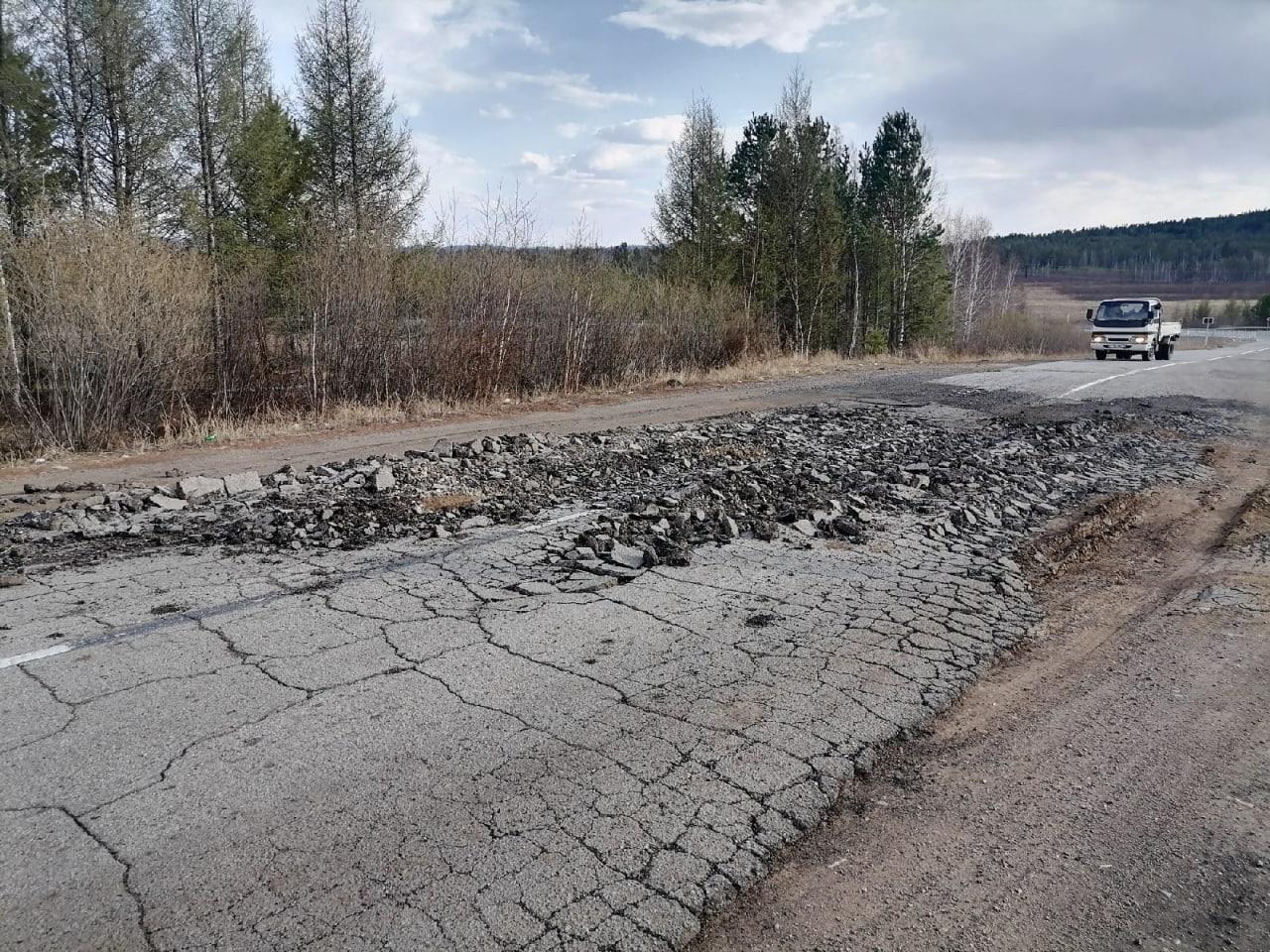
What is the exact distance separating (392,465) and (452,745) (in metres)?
6.35

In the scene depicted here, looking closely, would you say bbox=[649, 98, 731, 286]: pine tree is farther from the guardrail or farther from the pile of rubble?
the guardrail

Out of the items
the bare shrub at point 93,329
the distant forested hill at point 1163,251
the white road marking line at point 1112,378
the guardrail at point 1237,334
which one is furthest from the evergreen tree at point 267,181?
the distant forested hill at point 1163,251

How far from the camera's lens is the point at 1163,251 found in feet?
514

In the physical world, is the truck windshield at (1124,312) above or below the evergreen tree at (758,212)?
below

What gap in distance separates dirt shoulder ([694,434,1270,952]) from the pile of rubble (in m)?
2.60

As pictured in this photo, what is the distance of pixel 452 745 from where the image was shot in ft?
11.6

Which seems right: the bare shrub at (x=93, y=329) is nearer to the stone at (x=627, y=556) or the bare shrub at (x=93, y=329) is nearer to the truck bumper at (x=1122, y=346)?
the stone at (x=627, y=556)

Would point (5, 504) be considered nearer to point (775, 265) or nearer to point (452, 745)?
point (452, 745)

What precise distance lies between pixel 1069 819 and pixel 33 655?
522cm

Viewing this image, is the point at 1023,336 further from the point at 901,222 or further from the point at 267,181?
the point at 267,181

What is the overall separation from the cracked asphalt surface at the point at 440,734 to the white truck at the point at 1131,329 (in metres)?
27.4

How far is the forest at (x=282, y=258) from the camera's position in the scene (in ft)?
39.5

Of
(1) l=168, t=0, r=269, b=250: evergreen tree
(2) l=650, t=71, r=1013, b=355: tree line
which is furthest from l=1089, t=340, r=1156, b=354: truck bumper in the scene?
(1) l=168, t=0, r=269, b=250: evergreen tree

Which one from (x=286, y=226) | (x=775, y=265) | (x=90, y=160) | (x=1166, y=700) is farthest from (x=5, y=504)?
(x=775, y=265)
